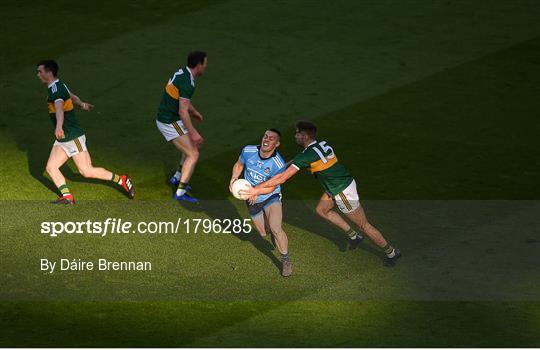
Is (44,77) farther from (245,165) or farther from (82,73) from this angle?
(82,73)

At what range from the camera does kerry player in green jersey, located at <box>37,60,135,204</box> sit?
Answer: 18.5 metres

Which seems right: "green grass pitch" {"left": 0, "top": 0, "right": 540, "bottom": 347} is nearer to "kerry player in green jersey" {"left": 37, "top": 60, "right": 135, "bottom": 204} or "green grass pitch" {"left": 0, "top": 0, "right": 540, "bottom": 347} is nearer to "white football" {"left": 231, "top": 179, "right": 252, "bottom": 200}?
"kerry player in green jersey" {"left": 37, "top": 60, "right": 135, "bottom": 204}

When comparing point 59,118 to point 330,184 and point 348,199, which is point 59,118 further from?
point 348,199

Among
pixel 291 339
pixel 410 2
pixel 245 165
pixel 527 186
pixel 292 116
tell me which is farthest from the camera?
pixel 410 2

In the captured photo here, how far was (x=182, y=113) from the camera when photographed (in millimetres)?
18766

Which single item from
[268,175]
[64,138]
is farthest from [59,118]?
[268,175]

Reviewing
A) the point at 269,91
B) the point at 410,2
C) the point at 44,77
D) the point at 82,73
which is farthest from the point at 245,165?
the point at 410,2

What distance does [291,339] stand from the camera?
15.1 m

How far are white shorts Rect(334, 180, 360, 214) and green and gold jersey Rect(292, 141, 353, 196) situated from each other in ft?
0.16

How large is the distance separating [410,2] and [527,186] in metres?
8.97

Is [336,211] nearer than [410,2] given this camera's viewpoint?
Yes

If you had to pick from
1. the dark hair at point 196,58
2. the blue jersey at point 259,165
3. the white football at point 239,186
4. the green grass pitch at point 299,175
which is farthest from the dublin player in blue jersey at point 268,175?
the dark hair at point 196,58

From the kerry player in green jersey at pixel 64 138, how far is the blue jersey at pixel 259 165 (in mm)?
3023

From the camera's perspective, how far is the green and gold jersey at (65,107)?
18.5m
